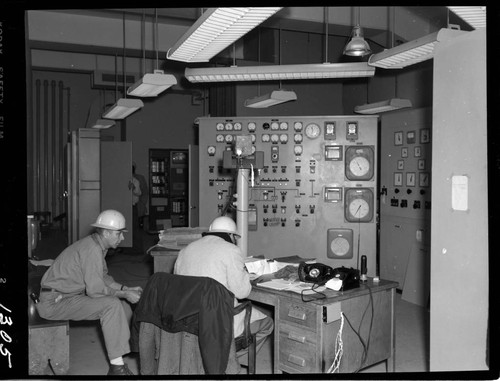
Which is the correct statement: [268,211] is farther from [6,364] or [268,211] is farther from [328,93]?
[6,364]

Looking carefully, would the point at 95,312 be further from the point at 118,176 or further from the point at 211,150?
the point at 118,176

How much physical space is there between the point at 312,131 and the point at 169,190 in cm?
660

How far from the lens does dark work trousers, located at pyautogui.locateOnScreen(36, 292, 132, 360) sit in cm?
433

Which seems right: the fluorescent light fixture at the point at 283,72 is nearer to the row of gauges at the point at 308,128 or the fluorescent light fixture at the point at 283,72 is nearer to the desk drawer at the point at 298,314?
the row of gauges at the point at 308,128

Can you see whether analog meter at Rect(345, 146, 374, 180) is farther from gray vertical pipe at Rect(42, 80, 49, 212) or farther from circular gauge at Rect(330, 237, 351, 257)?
gray vertical pipe at Rect(42, 80, 49, 212)

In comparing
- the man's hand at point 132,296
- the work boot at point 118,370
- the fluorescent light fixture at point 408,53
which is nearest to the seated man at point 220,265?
the man's hand at point 132,296

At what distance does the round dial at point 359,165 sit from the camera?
7.82 m

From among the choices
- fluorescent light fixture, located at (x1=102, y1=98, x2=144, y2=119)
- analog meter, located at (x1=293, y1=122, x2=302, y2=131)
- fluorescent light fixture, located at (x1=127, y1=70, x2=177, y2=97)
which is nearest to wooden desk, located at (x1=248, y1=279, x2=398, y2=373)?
fluorescent light fixture, located at (x1=127, y1=70, x2=177, y2=97)

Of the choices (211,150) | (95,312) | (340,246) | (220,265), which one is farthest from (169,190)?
(220,265)

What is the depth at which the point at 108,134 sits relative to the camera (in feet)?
47.0

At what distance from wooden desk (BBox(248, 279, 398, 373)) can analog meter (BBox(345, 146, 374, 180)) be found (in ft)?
12.2

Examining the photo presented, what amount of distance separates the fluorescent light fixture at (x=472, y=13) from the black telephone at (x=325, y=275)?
A: 2051 millimetres

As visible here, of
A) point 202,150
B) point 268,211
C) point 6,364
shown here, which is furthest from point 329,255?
point 6,364

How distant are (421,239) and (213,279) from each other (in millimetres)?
4244
